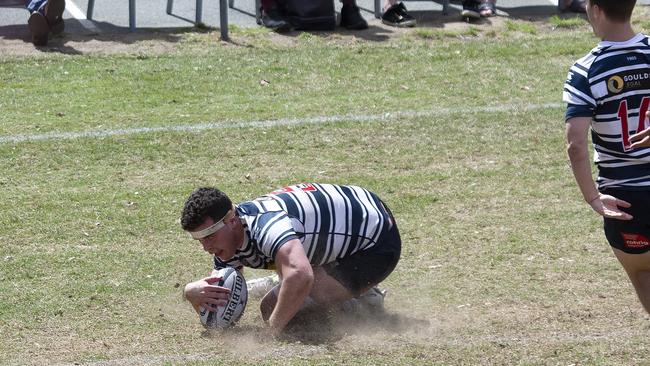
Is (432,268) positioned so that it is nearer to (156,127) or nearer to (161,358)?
(161,358)

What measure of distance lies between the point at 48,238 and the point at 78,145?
202cm

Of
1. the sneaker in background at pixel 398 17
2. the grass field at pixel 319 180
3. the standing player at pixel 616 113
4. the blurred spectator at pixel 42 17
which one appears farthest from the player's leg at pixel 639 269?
the sneaker in background at pixel 398 17

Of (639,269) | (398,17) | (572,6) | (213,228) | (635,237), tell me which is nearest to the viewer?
(635,237)

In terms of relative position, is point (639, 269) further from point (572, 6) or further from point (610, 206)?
point (572, 6)

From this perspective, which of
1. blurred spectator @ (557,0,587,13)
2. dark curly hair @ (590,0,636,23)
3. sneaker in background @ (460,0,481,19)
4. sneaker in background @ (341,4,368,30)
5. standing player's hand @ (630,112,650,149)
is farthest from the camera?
blurred spectator @ (557,0,587,13)

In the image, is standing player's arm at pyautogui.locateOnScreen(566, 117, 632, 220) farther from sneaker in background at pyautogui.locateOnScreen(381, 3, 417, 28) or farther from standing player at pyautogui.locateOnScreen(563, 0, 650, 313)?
sneaker in background at pyautogui.locateOnScreen(381, 3, 417, 28)

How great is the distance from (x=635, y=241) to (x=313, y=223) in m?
1.77

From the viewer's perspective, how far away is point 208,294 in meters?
6.07

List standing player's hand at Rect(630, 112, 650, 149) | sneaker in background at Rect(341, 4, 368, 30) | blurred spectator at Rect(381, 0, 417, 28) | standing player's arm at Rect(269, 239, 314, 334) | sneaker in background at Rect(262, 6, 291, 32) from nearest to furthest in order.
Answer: standing player's hand at Rect(630, 112, 650, 149) < standing player's arm at Rect(269, 239, 314, 334) < sneaker in background at Rect(262, 6, 291, 32) < sneaker in background at Rect(341, 4, 368, 30) < blurred spectator at Rect(381, 0, 417, 28)

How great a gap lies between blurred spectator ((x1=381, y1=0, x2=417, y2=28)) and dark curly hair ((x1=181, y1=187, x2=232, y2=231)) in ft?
26.7

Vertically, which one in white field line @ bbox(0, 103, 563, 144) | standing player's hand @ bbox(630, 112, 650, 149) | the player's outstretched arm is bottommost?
white field line @ bbox(0, 103, 563, 144)

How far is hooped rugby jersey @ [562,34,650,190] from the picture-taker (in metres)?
4.93

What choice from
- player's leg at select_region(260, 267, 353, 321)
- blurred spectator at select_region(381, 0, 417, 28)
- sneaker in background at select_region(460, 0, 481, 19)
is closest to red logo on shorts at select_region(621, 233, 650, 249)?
player's leg at select_region(260, 267, 353, 321)

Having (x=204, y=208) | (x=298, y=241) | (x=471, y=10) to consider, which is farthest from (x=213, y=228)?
(x=471, y=10)
